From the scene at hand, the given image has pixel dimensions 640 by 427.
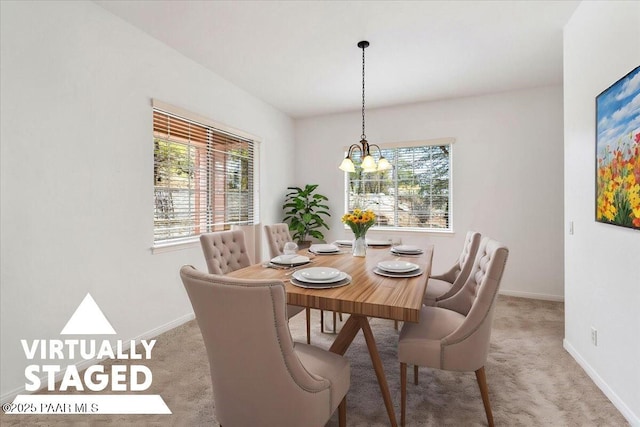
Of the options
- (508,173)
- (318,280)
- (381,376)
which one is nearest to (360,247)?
(318,280)

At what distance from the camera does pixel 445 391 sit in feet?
6.54

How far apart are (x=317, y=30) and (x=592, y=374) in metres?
3.33

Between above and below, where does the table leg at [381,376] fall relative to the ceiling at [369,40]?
below

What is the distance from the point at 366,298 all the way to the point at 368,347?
36 centimetres

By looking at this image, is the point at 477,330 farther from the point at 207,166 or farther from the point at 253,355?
the point at 207,166

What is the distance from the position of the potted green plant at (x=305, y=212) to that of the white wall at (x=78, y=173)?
83.2 inches

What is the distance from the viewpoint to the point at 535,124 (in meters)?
3.98

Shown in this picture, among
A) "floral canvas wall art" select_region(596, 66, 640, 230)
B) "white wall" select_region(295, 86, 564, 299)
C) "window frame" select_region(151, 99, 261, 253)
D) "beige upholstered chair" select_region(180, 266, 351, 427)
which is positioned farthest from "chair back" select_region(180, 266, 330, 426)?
"white wall" select_region(295, 86, 564, 299)

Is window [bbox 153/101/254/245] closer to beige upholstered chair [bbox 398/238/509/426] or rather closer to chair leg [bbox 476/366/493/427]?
beige upholstered chair [bbox 398/238/509/426]

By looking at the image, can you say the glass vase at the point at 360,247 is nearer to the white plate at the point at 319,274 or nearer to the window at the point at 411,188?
the white plate at the point at 319,274

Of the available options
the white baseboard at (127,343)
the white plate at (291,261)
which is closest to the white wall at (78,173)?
the white baseboard at (127,343)

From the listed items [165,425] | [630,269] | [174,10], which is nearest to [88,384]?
[165,425]

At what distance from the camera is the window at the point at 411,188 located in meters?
4.52

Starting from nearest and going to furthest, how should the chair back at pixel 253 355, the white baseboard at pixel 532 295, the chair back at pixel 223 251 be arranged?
the chair back at pixel 253 355 → the chair back at pixel 223 251 → the white baseboard at pixel 532 295
